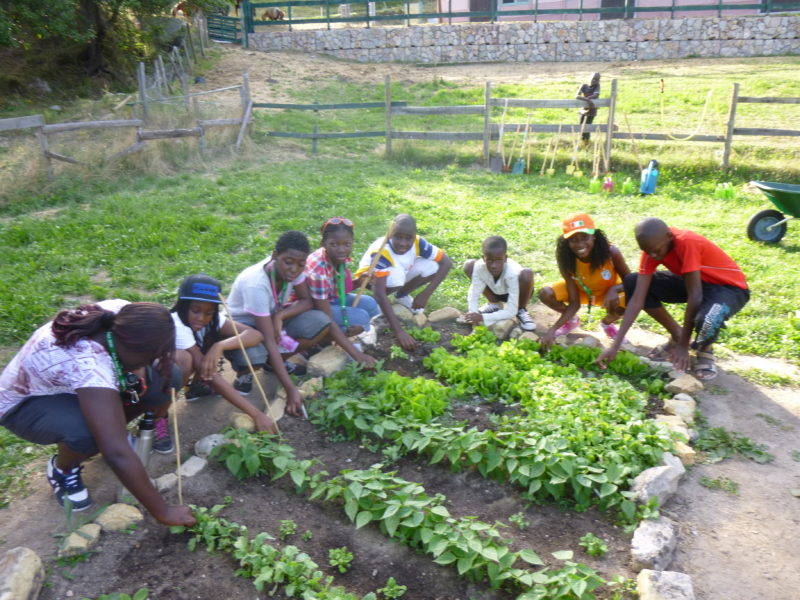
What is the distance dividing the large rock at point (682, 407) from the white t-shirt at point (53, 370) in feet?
10.9

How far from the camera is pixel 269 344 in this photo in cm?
434

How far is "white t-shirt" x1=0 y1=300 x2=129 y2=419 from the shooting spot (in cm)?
288

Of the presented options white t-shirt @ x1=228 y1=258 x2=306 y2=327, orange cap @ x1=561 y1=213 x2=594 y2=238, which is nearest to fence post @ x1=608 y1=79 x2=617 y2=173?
orange cap @ x1=561 y1=213 x2=594 y2=238

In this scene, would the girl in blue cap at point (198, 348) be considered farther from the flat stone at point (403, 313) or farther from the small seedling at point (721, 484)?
the small seedling at point (721, 484)

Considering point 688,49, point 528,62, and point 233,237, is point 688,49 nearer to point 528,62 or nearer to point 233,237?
point 528,62

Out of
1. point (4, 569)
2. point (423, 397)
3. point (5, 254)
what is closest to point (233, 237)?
point (5, 254)

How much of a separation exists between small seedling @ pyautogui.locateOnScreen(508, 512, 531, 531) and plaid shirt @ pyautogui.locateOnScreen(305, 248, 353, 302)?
7.05 feet

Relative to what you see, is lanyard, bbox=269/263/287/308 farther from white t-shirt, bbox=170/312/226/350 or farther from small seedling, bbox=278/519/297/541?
small seedling, bbox=278/519/297/541

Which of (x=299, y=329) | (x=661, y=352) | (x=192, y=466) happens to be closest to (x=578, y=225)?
(x=661, y=352)

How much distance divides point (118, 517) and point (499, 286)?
11.3ft

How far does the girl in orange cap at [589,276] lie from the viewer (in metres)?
5.03

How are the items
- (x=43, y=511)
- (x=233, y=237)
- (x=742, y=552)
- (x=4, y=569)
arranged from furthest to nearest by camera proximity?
(x=233, y=237) < (x=43, y=511) < (x=742, y=552) < (x=4, y=569)

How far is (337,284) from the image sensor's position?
5.09 metres

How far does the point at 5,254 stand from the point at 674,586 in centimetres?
697
